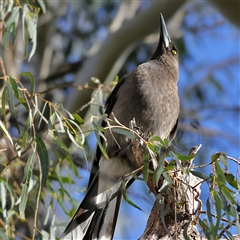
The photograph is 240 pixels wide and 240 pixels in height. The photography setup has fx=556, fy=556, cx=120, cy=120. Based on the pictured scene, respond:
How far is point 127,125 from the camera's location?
2758 millimetres

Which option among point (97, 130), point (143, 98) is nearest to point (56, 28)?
point (143, 98)

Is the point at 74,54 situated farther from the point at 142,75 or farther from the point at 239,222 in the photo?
the point at 239,222

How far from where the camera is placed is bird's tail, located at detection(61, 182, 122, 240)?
251cm

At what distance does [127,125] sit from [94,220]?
1.61 feet

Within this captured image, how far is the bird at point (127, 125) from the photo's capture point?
2.69m

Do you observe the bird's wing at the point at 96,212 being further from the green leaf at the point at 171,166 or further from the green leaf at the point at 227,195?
the green leaf at the point at 227,195

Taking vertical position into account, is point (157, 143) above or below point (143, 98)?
below

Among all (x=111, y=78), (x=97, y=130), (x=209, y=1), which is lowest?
(x=97, y=130)

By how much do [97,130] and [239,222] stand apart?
60 centimetres

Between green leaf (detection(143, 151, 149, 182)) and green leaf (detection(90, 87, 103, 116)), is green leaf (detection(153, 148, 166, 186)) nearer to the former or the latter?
green leaf (detection(143, 151, 149, 182))

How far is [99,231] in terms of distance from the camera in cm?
259

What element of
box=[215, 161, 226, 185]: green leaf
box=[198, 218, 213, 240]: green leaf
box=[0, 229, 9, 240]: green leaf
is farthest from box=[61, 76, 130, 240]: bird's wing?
box=[215, 161, 226, 185]: green leaf

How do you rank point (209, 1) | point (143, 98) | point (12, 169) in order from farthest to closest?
point (209, 1)
point (12, 169)
point (143, 98)

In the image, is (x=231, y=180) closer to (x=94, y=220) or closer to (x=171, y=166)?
(x=171, y=166)
